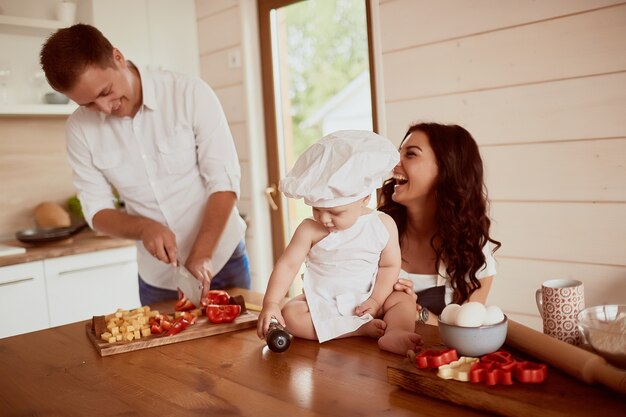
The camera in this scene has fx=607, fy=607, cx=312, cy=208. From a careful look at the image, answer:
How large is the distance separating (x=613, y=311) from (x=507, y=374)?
0.93 ft

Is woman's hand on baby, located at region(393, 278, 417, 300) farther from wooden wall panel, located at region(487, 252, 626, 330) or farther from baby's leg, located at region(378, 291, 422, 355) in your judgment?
wooden wall panel, located at region(487, 252, 626, 330)

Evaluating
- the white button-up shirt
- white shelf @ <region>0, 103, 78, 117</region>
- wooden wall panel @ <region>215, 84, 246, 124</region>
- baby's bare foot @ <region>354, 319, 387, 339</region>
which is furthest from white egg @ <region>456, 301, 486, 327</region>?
white shelf @ <region>0, 103, 78, 117</region>

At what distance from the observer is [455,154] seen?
182 centimetres

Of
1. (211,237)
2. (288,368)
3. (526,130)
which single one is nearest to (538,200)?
(526,130)

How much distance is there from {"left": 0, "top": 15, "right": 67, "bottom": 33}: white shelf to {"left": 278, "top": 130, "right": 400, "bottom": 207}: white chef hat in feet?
8.72

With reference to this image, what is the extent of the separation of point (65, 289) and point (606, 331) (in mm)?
2772

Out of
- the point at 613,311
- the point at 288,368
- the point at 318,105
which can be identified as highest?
the point at 318,105

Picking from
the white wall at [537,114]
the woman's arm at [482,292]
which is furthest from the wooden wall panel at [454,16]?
the woman's arm at [482,292]

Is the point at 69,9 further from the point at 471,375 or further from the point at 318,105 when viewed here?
the point at 471,375

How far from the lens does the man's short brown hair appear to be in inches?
71.6

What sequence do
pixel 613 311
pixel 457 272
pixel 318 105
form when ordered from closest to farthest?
1. pixel 613 311
2. pixel 457 272
3. pixel 318 105

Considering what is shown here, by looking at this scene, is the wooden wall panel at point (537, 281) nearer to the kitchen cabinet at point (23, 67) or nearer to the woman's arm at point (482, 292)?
the woman's arm at point (482, 292)

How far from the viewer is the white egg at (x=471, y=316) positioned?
1.09m

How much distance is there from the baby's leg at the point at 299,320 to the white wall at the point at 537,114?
1.36 meters
